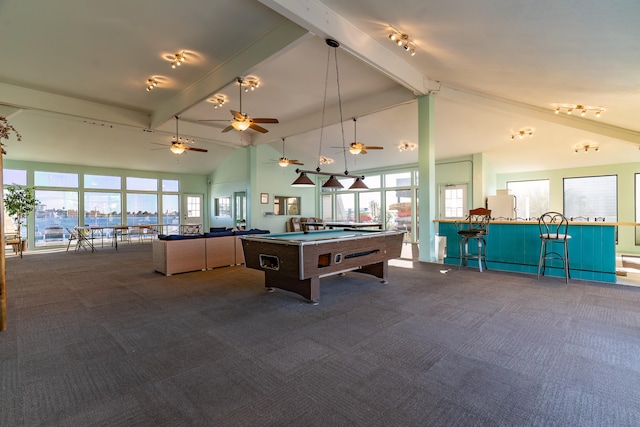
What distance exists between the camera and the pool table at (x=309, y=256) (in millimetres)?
3488

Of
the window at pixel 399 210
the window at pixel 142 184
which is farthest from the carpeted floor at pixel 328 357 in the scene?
the window at pixel 142 184

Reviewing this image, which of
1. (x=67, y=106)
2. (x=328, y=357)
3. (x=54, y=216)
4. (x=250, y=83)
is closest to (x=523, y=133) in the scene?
(x=250, y=83)

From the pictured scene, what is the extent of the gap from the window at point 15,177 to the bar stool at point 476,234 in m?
13.1

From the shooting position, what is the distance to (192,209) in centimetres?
1371

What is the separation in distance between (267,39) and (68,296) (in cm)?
484

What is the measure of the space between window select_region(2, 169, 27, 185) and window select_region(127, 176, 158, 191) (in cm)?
299

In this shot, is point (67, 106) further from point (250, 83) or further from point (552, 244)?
point (552, 244)

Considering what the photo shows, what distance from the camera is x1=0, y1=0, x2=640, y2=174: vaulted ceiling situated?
3.71 meters

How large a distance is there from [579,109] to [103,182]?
14.4m

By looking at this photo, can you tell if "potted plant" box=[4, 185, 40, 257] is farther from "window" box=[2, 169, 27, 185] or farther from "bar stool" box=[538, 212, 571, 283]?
"bar stool" box=[538, 212, 571, 283]

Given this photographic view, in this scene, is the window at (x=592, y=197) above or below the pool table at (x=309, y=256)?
above

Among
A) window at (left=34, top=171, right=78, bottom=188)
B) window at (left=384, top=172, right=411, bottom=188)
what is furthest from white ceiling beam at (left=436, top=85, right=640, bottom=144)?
window at (left=34, top=171, right=78, bottom=188)

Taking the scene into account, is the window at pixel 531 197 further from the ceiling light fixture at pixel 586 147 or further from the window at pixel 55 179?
the window at pixel 55 179

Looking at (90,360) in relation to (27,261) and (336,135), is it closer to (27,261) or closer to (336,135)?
(27,261)
